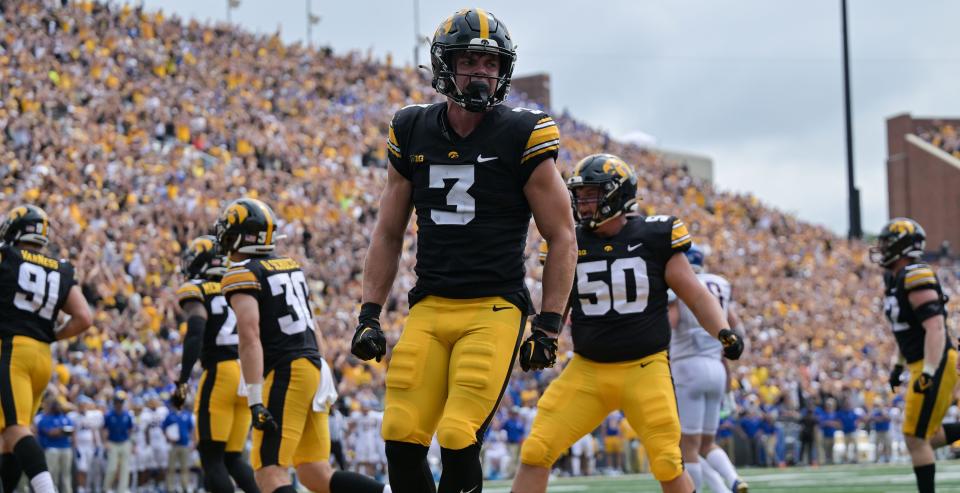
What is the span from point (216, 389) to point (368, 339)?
3.46m

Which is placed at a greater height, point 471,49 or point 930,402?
point 471,49

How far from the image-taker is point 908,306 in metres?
8.41

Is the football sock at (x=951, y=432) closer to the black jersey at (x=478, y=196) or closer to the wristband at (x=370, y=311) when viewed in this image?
the black jersey at (x=478, y=196)

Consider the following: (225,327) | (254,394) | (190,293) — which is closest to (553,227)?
(254,394)

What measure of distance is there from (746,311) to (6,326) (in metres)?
22.5

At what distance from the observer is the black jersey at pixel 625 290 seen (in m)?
6.49

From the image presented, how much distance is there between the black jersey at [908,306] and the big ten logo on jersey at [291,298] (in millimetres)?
3798

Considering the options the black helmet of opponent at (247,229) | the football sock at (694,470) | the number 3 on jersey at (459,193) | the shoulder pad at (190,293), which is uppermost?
the number 3 on jersey at (459,193)

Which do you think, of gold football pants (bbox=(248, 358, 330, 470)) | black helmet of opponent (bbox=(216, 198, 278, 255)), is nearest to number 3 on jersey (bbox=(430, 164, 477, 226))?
gold football pants (bbox=(248, 358, 330, 470))

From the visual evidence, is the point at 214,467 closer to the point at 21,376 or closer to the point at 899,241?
the point at 21,376

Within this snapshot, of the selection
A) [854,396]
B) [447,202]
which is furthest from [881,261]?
[854,396]

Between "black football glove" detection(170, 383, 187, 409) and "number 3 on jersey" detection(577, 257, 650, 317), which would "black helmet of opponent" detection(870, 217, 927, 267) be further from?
"black football glove" detection(170, 383, 187, 409)

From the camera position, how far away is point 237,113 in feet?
89.6

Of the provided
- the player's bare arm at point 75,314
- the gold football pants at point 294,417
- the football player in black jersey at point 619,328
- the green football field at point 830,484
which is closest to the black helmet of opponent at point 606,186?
the football player in black jersey at point 619,328
